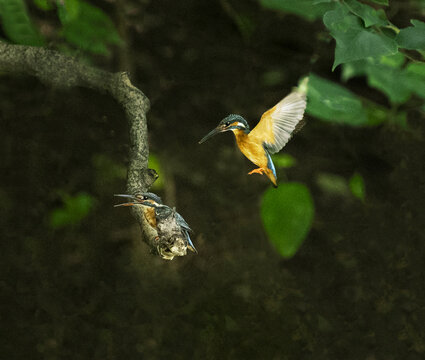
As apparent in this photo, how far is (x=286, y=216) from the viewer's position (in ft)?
2.27

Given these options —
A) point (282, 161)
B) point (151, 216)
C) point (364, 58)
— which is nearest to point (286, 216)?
point (282, 161)

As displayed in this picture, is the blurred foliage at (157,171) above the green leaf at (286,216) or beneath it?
beneath

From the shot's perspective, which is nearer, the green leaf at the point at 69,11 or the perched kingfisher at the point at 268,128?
the perched kingfisher at the point at 268,128

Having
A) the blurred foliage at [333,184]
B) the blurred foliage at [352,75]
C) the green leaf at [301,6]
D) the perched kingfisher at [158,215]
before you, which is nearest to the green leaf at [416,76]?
the blurred foliage at [352,75]

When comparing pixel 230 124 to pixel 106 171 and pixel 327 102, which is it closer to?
pixel 327 102

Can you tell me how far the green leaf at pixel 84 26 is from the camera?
0.70 m

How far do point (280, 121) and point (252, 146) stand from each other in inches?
1.1

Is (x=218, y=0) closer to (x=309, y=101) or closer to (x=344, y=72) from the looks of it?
(x=344, y=72)

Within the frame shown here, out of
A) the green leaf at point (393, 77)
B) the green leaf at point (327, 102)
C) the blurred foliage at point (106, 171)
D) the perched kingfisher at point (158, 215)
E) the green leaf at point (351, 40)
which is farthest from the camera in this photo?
the blurred foliage at point (106, 171)

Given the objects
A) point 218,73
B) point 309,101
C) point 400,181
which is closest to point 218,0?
point 218,73

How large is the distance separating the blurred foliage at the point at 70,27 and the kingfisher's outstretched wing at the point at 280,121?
0.41 meters

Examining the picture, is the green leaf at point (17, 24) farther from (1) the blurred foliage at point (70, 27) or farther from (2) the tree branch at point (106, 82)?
(2) the tree branch at point (106, 82)

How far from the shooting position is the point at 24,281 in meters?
0.85

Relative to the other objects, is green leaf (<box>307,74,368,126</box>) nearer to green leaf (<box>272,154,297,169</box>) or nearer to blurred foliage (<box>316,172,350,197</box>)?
green leaf (<box>272,154,297,169</box>)
